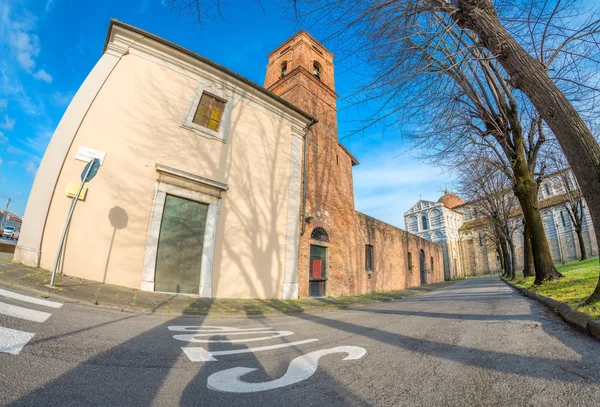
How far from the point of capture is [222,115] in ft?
30.2

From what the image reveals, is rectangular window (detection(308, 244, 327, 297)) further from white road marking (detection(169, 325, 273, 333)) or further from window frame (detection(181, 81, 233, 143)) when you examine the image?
white road marking (detection(169, 325, 273, 333))

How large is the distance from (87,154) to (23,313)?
4.82 m

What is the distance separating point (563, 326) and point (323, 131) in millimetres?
11165

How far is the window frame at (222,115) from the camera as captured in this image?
8.31 m

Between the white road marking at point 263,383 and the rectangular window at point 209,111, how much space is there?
8.16m

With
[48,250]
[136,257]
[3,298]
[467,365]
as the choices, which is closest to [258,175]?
[136,257]

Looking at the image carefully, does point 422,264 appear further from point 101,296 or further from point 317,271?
point 101,296

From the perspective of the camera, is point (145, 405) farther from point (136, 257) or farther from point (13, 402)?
point (136, 257)

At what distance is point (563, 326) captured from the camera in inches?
133

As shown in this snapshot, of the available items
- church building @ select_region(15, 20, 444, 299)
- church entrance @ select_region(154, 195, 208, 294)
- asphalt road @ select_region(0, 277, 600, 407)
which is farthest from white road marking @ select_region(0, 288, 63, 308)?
church entrance @ select_region(154, 195, 208, 294)

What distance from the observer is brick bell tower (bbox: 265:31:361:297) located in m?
10.8

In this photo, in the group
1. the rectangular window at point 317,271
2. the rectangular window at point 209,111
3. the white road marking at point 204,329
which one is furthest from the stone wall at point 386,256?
the white road marking at point 204,329

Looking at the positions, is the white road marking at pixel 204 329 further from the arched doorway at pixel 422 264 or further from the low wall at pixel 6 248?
the arched doorway at pixel 422 264

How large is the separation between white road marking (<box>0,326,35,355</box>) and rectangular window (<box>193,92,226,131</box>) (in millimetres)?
7427
